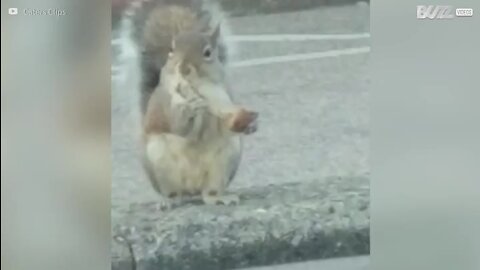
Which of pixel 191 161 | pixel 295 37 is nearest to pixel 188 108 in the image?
pixel 191 161

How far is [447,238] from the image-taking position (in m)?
2.06

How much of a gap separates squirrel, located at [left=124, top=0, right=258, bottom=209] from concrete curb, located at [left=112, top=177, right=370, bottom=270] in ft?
0.13

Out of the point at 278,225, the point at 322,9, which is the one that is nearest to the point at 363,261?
the point at 278,225

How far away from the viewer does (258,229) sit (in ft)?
6.79

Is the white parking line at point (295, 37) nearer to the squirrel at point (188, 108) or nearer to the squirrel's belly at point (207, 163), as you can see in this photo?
the squirrel at point (188, 108)

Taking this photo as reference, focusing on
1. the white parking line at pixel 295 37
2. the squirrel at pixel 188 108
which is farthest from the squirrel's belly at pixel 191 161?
the white parking line at pixel 295 37

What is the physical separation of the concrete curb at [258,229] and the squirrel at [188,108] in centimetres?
4

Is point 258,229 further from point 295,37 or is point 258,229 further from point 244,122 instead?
point 295,37

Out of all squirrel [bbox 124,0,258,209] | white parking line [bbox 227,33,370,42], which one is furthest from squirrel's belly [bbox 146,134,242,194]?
white parking line [bbox 227,33,370,42]

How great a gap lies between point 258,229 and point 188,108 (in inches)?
10.5

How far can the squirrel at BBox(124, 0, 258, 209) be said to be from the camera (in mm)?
2068

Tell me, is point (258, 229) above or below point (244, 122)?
below

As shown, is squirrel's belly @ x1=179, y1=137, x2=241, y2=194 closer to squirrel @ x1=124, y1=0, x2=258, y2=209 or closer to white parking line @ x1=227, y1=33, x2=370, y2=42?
squirrel @ x1=124, y1=0, x2=258, y2=209

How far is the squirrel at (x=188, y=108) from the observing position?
2.07 meters
